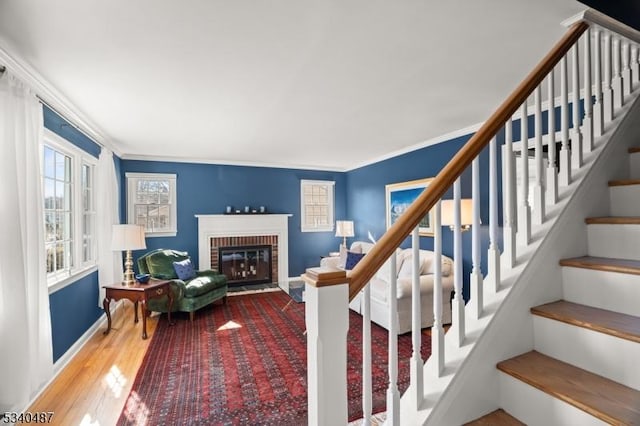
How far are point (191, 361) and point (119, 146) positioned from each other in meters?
3.65

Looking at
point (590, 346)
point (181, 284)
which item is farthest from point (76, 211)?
point (590, 346)

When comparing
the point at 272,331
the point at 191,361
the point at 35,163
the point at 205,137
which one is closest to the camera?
the point at 35,163

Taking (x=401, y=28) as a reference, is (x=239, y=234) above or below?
below

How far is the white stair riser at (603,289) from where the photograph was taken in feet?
3.95

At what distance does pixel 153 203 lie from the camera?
5.57 m

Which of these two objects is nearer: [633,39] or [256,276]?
[633,39]

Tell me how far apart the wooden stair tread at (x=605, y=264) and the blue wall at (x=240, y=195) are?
547 cm

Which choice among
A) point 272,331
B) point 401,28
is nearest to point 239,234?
point 272,331

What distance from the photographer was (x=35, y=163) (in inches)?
92.0

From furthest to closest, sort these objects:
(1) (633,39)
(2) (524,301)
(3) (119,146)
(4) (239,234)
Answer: (4) (239,234) → (3) (119,146) → (1) (633,39) → (2) (524,301)

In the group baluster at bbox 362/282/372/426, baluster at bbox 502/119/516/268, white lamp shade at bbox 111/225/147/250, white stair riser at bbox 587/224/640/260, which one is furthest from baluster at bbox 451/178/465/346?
white lamp shade at bbox 111/225/147/250

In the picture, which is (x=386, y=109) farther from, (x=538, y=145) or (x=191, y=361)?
(x=191, y=361)

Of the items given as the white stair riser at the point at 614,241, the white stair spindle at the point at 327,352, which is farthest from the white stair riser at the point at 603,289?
the white stair spindle at the point at 327,352

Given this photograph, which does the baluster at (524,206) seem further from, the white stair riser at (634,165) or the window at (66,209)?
the window at (66,209)
